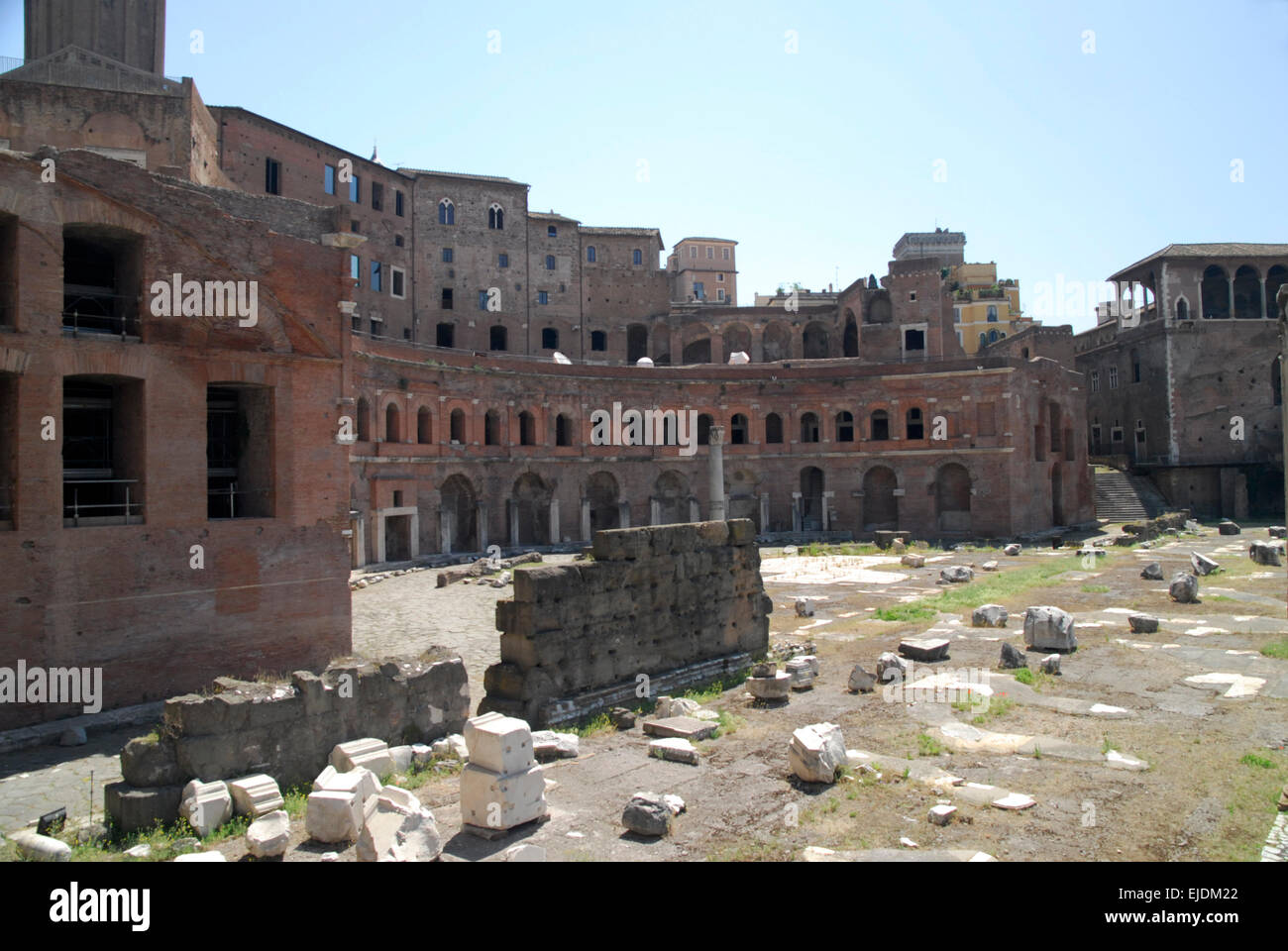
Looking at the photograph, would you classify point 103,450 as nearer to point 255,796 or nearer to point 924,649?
point 255,796

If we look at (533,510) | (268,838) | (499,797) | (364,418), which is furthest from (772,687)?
(533,510)

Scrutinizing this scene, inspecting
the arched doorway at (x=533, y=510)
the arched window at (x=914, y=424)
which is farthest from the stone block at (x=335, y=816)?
the arched window at (x=914, y=424)

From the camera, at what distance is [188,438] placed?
52.9ft

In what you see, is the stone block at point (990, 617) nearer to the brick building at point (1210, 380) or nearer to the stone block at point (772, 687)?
the stone block at point (772, 687)

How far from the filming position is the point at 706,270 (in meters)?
65.4

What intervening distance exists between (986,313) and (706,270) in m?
20.3

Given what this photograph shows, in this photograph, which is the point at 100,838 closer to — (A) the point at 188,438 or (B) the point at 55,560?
(B) the point at 55,560

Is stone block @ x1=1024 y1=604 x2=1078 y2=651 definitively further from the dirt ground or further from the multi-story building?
the multi-story building

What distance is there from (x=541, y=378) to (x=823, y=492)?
15.3 m

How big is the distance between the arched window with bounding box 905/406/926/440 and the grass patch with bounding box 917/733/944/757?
1372 inches

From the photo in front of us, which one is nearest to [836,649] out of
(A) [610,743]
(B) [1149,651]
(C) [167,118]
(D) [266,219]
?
(B) [1149,651]

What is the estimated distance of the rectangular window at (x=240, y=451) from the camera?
700 inches
